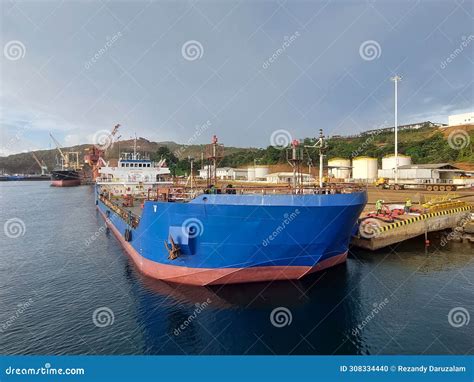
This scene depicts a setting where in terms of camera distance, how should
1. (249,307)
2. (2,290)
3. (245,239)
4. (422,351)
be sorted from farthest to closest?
(2,290) < (245,239) < (249,307) < (422,351)

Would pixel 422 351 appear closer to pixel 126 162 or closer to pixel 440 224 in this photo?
pixel 440 224

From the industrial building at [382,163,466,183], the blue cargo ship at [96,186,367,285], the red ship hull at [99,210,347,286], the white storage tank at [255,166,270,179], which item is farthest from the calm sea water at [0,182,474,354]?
the white storage tank at [255,166,270,179]

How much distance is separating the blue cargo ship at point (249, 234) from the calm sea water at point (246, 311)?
0.77 metres

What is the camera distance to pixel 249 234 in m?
12.8

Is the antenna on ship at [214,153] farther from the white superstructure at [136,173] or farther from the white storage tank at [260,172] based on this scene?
the white storage tank at [260,172]

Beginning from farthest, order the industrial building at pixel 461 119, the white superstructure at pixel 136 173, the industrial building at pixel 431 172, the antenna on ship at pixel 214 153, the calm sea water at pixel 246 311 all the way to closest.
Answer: the industrial building at pixel 461 119 → the industrial building at pixel 431 172 → the white superstructure at pixel 136 173 → the antenna on ship at pixel 214 153 → the calm sea water at pixel 246 311

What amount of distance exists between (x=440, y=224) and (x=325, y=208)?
1485cm

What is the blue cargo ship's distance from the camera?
12.6 meters

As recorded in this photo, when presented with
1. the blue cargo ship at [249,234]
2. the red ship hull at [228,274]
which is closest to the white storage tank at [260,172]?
the red ship hull at [228,274]

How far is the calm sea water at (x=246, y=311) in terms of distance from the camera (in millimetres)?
9984

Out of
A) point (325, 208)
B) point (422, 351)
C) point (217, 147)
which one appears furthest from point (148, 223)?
point (422, 351)

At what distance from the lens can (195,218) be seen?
43.7 feet

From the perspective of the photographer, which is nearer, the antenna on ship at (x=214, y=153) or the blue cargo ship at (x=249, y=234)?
the blue cargo ship at (x=249, y=234)

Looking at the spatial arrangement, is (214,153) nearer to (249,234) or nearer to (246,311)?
(249,234)
